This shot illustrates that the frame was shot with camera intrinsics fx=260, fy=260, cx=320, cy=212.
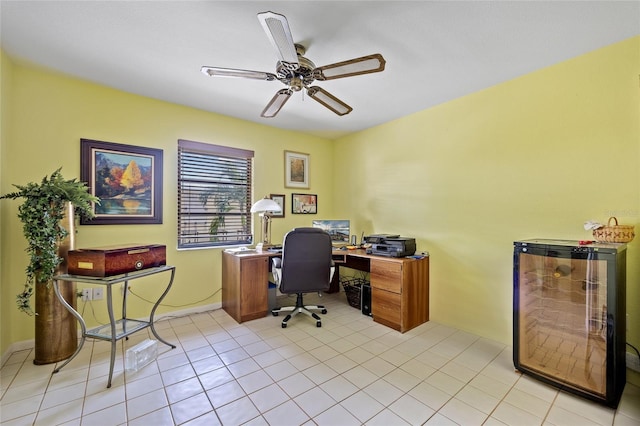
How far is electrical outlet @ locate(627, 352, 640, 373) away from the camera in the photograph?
186 cm

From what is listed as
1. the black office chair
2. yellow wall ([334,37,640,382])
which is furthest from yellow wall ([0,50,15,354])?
yellow wall ([334,37,640,382])

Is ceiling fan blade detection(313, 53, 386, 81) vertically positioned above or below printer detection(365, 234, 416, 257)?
above

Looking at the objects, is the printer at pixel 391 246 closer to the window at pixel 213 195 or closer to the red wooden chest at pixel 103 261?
the window at pixel 213 195

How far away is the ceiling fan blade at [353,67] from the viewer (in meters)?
1.58

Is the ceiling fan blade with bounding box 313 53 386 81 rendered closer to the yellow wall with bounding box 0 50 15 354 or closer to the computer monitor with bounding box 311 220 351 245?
the computer monitor with bounding box 311 220 351 245

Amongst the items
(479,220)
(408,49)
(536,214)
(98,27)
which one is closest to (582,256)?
(536,214)

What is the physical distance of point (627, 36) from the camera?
6.02ft

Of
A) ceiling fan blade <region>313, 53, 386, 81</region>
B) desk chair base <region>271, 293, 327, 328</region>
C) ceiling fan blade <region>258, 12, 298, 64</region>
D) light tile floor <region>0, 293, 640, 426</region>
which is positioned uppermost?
ceiling fan blade <region>258, 12, 298, 64</region>

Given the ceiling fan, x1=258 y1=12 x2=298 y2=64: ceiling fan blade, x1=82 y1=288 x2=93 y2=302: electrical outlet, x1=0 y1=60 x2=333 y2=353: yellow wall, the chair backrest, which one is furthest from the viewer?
the chair backrest

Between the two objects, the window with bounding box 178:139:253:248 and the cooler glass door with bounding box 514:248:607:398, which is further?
the window with bounding box 178:139:253:248

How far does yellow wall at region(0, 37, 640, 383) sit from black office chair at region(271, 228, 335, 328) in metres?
1.09

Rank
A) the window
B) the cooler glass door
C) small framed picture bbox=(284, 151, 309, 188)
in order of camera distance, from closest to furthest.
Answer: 1. the cooler glass door
2. the window
3. small framed picture bbox=(284, 151, 309, 188)

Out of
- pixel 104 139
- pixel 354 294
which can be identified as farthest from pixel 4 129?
pixel 354 294

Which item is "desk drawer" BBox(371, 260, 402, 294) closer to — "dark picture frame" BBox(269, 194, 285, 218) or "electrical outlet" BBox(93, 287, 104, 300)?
"dark picture frame" BBox(269, 194, 285, 218)
